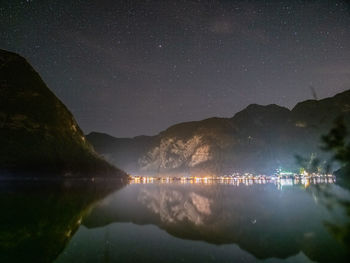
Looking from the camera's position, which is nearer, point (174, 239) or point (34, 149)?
point (174, 239)

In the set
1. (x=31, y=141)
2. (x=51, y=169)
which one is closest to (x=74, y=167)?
(x=51, y=169)

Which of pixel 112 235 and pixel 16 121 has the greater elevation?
pixel 16 121

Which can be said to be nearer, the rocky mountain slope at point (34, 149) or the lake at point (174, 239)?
the lake at point (174, 239)

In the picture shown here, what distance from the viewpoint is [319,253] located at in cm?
1185

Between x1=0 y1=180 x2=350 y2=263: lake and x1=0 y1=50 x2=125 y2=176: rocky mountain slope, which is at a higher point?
x1=0 y1=50 x2=125 y2=176: rocky mountain slope

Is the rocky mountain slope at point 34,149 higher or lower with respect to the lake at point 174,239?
higher

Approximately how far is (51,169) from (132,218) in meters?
152

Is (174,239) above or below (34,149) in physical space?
below

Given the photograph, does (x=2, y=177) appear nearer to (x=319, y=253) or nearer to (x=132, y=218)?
(x=132, y=218)

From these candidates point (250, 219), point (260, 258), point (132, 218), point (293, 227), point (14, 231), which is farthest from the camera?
point (132, 218)

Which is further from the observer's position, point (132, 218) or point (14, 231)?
point (132, 218)

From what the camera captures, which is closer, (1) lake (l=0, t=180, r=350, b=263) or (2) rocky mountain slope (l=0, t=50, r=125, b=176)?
(1) lake (l=0, t=180, r=350, b=263)

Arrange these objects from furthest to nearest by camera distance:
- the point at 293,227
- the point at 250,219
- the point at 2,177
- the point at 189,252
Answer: the point at 2,177
the point at 250,219
the point at 293,227
the point at 189,252

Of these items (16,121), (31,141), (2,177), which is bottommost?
(2,177)
